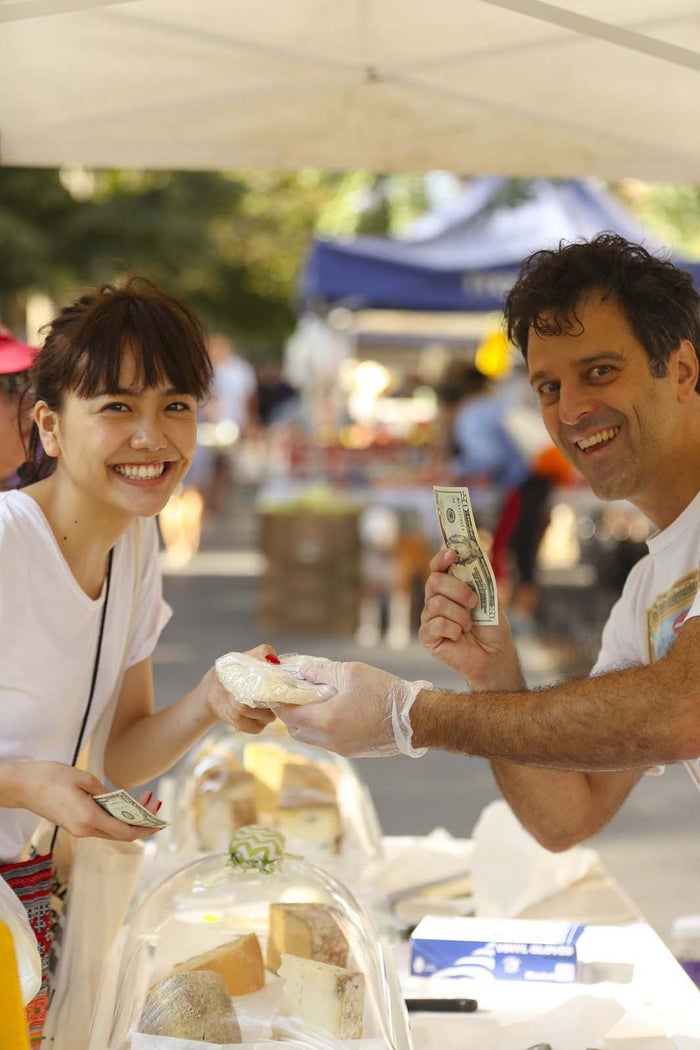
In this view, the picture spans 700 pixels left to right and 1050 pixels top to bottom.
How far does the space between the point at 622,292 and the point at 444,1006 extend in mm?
1370

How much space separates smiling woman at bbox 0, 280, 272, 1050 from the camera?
2.25 metres

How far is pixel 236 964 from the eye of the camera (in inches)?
87.6

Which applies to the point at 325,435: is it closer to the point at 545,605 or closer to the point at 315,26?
the point at 545,605

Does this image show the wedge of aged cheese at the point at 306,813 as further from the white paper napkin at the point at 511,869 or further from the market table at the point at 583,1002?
the market table at the point at 583,1002

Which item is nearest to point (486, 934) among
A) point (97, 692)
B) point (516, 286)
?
point (97, 692)

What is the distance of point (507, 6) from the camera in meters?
2.57

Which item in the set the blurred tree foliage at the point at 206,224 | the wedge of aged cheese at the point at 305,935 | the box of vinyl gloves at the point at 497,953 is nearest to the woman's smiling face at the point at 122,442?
the wedge of aged cheese at the point at 305,935

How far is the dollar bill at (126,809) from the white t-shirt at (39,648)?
0.31 metres

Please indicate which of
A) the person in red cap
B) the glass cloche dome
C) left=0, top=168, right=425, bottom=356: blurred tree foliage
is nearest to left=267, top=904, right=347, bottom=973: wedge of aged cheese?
the glass cloche dome

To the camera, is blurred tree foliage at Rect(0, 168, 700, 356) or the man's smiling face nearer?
the man's smiling face

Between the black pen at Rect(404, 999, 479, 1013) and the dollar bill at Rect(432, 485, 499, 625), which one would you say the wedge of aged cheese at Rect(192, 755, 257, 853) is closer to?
the black pen at Rect(404, 999, 479, 1013)

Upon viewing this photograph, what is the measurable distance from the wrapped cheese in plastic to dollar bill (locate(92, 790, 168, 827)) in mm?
284

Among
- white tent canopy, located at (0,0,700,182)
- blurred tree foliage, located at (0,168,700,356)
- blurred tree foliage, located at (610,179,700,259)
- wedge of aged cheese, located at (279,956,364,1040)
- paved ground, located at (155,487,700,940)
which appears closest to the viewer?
wedge of aged cheese, located at (279,956,364,1040)

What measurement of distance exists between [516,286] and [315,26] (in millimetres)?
760
